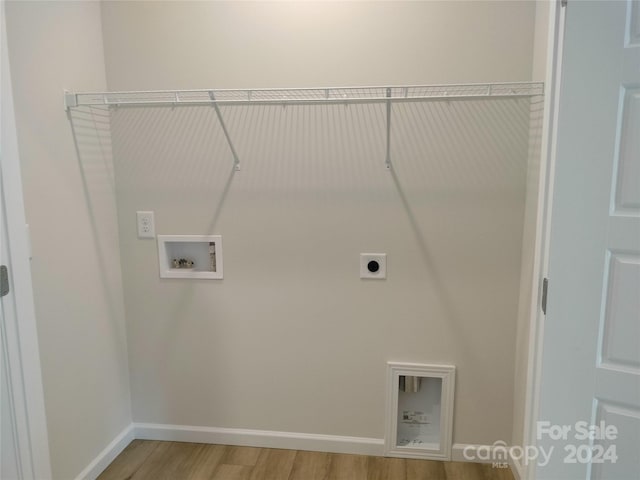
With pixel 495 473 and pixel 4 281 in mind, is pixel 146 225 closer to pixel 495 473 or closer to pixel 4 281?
pixel 4 281

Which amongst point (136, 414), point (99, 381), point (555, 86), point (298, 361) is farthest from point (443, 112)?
point (136, 414)

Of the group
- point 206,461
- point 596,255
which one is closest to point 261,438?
point 206,461

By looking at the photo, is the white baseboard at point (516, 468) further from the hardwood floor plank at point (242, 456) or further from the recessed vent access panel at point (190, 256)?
the recessed vent access panel at point (190, 256)

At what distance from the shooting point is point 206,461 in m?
2.11

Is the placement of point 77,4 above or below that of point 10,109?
above

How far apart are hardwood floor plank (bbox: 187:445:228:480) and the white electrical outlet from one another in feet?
3.56

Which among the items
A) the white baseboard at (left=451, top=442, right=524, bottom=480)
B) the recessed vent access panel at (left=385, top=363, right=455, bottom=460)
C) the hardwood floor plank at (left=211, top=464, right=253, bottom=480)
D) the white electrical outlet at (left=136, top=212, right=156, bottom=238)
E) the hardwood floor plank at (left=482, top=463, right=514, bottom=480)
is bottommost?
the hardwood floor plank at (left=211, top=464, right=253, bottom=480)

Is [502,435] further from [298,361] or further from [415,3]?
[415,3]

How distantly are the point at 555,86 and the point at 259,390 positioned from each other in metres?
1.79

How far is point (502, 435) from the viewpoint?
6.76ft

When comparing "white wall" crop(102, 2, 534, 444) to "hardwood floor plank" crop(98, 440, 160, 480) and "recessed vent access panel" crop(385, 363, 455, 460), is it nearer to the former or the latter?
"recessed vent access panel" crop(385, 363, 455, 460)

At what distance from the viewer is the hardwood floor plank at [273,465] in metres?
2.00

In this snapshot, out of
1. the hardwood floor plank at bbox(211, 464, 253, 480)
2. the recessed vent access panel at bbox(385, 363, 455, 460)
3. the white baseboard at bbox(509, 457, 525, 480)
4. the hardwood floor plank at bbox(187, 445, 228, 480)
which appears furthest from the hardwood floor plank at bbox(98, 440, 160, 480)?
the white baseboard at bbox(509, 457, 525, 480)

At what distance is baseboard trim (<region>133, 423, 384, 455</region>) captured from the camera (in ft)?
7.05
